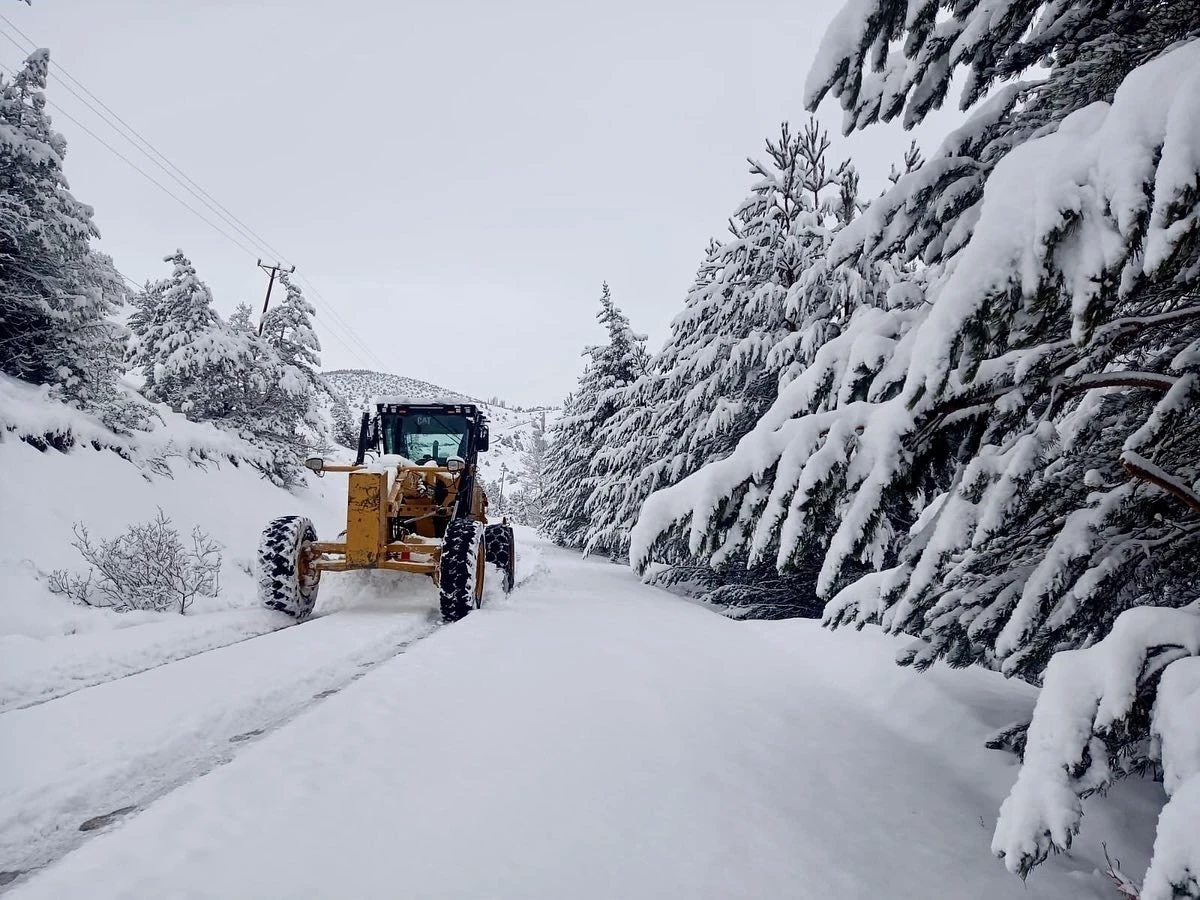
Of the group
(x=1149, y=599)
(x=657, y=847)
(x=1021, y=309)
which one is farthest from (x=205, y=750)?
(x=1149, y=599)

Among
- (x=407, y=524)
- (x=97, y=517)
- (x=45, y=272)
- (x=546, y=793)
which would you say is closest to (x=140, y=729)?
(x=546, y=793)

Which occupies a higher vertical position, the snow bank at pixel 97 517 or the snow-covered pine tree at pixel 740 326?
the snow-covered pine tree at pixel 740 326

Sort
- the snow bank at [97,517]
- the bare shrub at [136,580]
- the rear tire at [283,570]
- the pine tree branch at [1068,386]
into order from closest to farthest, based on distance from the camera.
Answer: the pine tree branch at [1068,386] → the snow bank at [97,517] → the rear tire at [283,570] → the bare shrub at [136,580]

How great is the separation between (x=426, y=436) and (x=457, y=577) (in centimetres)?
352

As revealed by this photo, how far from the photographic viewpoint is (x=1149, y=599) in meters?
2.97

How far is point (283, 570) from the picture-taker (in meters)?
6.81

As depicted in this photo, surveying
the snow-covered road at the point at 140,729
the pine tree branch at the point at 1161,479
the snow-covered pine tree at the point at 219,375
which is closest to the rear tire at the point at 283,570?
the snow-covered road at the point at 140,729

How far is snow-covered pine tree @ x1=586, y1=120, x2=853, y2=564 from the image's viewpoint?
1117 centimetres

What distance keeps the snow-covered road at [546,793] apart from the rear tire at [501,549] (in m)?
4.60

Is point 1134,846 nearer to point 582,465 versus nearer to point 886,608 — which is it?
point 886,608

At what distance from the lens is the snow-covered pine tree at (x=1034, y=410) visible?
1.48 m

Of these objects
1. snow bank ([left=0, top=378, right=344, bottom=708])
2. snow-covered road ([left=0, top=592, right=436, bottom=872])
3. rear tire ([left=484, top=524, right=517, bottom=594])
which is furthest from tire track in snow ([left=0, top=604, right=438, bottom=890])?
rear tire ([left=484, top=524, right=517, bottom=594])

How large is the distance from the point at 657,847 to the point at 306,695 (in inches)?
108

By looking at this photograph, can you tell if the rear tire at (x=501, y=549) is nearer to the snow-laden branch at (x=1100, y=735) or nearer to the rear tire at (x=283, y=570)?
the rear tire at (x=283, y=570)
